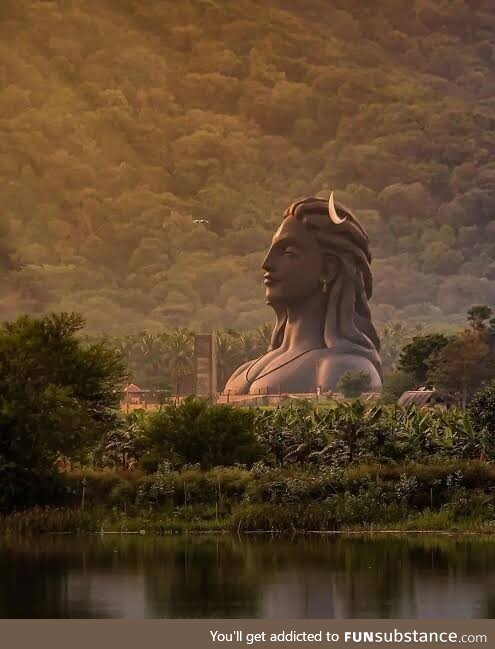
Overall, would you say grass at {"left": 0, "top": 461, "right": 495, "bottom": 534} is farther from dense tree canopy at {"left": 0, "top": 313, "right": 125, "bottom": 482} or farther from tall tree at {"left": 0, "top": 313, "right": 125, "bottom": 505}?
dense tree canopy at {"left": 0, "top": 313, "right": 125, "bottom": 482}

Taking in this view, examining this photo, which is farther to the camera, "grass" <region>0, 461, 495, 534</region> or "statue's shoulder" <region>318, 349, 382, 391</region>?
"statue's shoulder" <region>318, 349, 382, 391</region>

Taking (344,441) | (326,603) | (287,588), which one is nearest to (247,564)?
(287,588)

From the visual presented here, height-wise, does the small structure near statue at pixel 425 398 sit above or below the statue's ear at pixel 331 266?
below

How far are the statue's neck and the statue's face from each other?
2.21 meters

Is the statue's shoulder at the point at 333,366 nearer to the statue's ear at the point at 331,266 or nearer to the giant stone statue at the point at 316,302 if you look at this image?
the giant stone statue at the point at 316,302

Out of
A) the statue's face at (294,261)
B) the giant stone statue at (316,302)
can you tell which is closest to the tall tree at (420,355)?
the giant stone statue at (316,302)

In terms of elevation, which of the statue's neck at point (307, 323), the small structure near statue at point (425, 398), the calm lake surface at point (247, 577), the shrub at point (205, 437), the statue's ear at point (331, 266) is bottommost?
the calm lake surface at point (247, 577)

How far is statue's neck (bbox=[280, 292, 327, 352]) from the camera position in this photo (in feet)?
382

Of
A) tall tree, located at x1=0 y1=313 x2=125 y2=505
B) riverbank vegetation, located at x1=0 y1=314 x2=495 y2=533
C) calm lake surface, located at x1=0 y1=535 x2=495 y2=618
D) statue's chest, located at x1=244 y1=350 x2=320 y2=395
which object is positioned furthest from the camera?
statue's chest, located at x1=244 y1=350 x2=320 y2=395

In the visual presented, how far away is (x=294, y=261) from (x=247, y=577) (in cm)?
8062

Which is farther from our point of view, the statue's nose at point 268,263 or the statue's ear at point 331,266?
the statue's nose at point 268,263

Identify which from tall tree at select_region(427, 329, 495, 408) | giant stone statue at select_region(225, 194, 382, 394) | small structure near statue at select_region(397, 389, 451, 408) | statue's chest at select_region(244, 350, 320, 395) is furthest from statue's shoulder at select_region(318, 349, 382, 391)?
tall tree at select_region(427, 329, 495, 408)

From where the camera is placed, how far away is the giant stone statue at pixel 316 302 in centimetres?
11238

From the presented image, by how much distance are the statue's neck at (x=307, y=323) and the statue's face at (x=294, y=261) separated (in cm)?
221
